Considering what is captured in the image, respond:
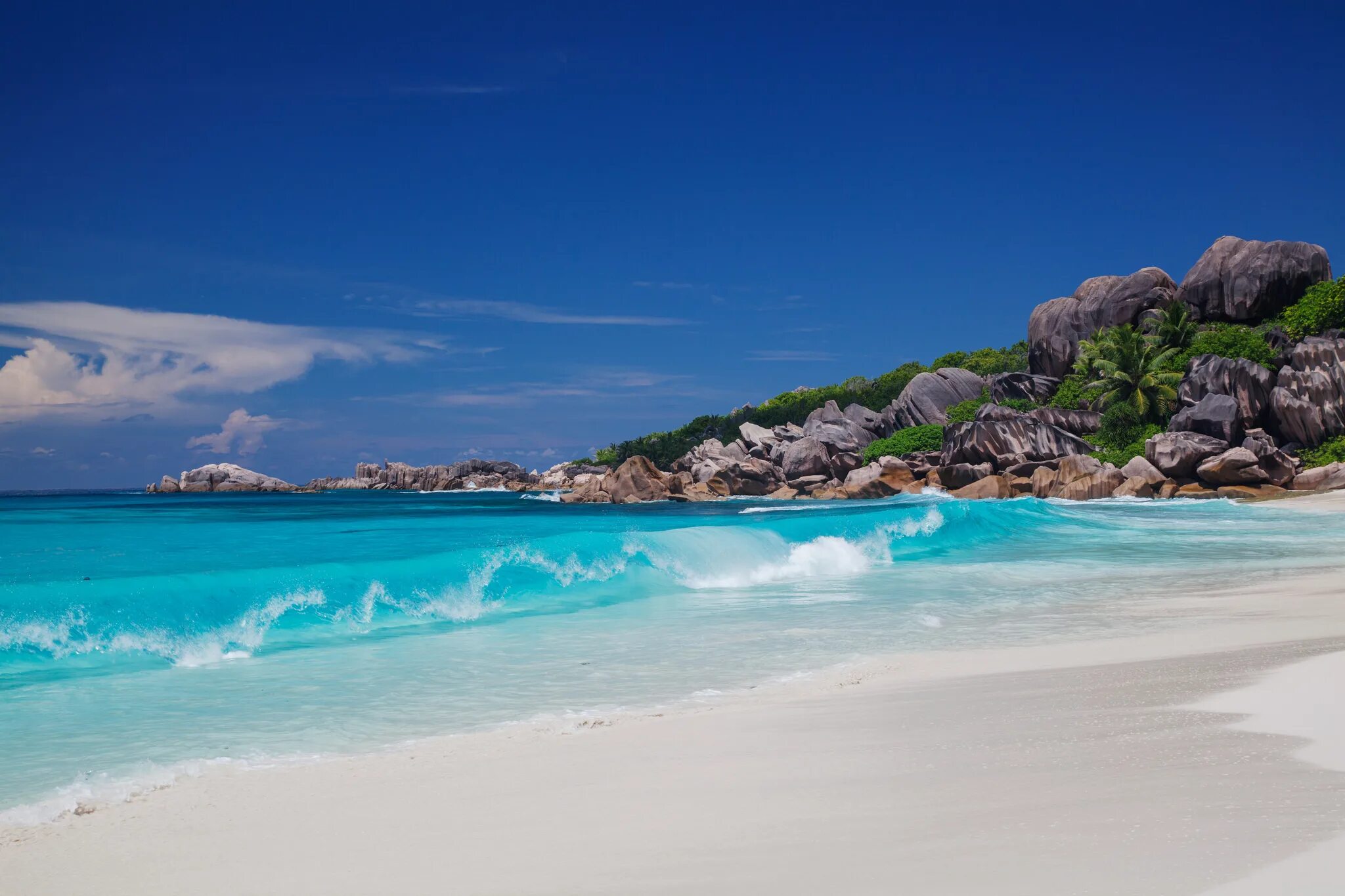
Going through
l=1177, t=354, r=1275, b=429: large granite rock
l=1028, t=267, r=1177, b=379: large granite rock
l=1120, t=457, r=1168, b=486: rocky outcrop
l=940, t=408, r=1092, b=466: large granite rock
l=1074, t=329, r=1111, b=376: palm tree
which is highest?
l=1028, t=267, r=1177, b=379: large granite rock

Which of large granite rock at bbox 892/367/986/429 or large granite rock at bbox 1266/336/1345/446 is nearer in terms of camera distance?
large granite rock at bbox 1266/336/1345/446

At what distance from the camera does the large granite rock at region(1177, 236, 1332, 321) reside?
1813 inches

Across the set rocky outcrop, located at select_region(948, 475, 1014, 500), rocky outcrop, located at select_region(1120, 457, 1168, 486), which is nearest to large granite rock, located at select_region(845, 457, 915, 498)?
rocky outcrop, located at select_region(948, 475, 1014, 500)

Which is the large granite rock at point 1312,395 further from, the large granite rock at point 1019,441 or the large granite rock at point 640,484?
the large granite rock at point 640,484

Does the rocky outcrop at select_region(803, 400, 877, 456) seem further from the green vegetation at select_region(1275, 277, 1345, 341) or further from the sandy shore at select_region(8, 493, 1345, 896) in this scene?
the sandy shore at select_region(8, 493, 1345, 896)

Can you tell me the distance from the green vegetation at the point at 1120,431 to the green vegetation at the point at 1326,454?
23.3 ft

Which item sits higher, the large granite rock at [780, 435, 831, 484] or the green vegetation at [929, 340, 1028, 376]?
the green vegetation at [929, 340, 1028, 376]

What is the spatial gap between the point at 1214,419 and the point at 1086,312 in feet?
57.8

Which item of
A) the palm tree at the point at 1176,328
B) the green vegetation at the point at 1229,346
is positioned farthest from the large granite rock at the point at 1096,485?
→ the palm tree at the point at 1176,328

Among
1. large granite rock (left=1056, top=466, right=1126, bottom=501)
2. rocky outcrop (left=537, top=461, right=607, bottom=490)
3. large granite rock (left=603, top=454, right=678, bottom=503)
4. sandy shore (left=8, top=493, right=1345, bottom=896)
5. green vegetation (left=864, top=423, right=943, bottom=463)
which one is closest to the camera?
sandy shore (left=8, top=493, right=1345, bottom=896)

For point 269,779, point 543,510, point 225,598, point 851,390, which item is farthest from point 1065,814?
point 851,390

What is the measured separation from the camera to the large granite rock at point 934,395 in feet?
187

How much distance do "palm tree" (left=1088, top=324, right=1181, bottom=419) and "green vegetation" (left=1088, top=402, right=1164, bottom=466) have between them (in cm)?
50

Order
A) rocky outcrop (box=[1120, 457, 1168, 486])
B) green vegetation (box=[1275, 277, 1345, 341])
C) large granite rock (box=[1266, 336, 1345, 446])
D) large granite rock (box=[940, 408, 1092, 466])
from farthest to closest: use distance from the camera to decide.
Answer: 1. large granite rock (box=[940, 408, 1092, 466])
2. green vegetation (box=[1275, 277, 1345, 341])
3. rocky outcrop (box=[1120, 457, 1168, 486])
4. large granite rock (box=[1266, 336, 1345, 446])
